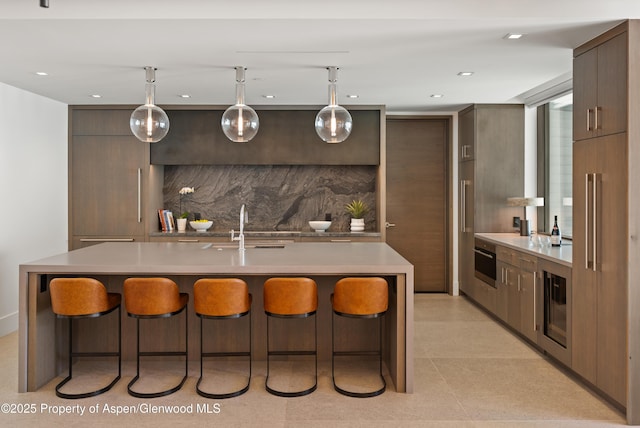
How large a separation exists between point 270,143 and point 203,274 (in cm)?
327

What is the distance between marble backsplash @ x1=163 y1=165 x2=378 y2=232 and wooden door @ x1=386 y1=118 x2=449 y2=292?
0.49 meters

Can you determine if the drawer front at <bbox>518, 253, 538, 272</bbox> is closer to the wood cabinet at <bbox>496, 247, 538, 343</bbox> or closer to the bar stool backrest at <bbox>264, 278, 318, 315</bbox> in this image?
the wood cabinet at <bbox>496, 247, 538, 343</bbox>

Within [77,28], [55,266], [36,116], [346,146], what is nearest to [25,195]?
[36,116]

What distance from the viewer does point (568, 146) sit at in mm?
5930

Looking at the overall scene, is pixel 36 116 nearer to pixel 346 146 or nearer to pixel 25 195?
pixel 25 195

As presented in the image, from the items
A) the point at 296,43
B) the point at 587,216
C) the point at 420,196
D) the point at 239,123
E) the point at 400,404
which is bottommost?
the point at 400,404

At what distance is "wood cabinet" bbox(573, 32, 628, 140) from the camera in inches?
134

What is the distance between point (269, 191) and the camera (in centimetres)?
725

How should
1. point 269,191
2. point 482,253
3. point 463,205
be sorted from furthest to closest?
point 269,191 → point 463,205 → point 482,253

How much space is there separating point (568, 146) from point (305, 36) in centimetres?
357

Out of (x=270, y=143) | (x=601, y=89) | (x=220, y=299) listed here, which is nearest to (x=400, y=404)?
(x=220, y=299)

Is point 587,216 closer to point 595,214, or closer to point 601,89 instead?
point 595,214

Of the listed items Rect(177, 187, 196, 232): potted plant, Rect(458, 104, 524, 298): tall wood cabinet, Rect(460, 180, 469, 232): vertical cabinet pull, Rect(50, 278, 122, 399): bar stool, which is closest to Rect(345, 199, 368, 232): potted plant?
Rect(460, 180, 469, 232): vertical cabinet pull

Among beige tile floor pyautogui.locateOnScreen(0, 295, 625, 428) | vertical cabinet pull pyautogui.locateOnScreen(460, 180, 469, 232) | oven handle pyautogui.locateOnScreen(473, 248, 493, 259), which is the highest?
vertical cabinet pull pyautogui.locateOnScreen(460, 180, 469, 232)
